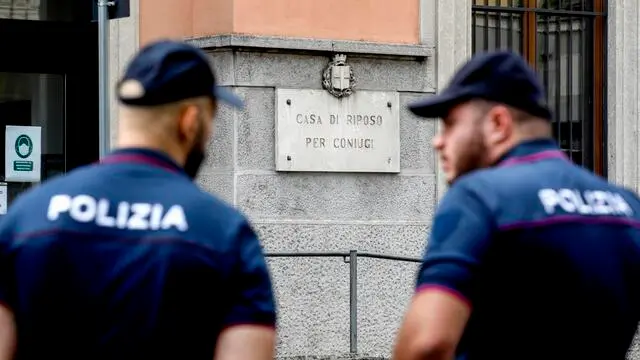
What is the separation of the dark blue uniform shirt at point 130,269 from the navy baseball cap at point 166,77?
5.2 inches

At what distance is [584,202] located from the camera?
13.8 feet

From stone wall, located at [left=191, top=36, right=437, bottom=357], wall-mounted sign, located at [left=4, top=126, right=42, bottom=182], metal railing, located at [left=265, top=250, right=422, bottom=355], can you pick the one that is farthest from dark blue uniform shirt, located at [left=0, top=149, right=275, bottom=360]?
wall-mounted sign, located at [left=4, top=126, right=42, bottom=182]

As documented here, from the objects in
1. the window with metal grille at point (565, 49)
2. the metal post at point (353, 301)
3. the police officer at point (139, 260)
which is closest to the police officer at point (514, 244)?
the police officer at point (139, 260)

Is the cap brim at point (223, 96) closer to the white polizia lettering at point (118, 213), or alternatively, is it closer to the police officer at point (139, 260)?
the police officer at point (139, 260)

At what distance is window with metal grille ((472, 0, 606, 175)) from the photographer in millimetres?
13758

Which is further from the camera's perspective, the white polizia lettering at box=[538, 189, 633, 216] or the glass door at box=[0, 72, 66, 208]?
the glass door at box=[0, 72, 66, 208]

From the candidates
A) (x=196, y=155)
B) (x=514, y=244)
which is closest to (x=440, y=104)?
(x=514, y=244)

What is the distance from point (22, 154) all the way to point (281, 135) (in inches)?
74.1

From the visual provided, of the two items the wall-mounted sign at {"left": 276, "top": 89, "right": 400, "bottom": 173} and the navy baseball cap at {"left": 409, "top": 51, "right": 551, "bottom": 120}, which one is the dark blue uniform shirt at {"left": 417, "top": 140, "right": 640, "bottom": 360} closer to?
the navy baseball cap at {"left": 409, "top": 51, "right": 551, "bottom": 120}

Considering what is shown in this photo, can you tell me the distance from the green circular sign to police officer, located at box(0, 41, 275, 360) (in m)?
8.66

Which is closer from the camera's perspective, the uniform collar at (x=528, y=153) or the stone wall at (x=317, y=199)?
the uniform collar at (x=528, y=153)

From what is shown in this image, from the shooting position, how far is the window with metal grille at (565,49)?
13.8 m

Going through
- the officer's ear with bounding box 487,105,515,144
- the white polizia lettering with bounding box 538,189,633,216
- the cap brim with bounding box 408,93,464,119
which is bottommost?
the white polizia lettering with bounding box 538,189,633,216

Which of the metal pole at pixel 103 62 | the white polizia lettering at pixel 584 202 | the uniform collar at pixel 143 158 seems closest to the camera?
the uniform collar at pixel 143 158
